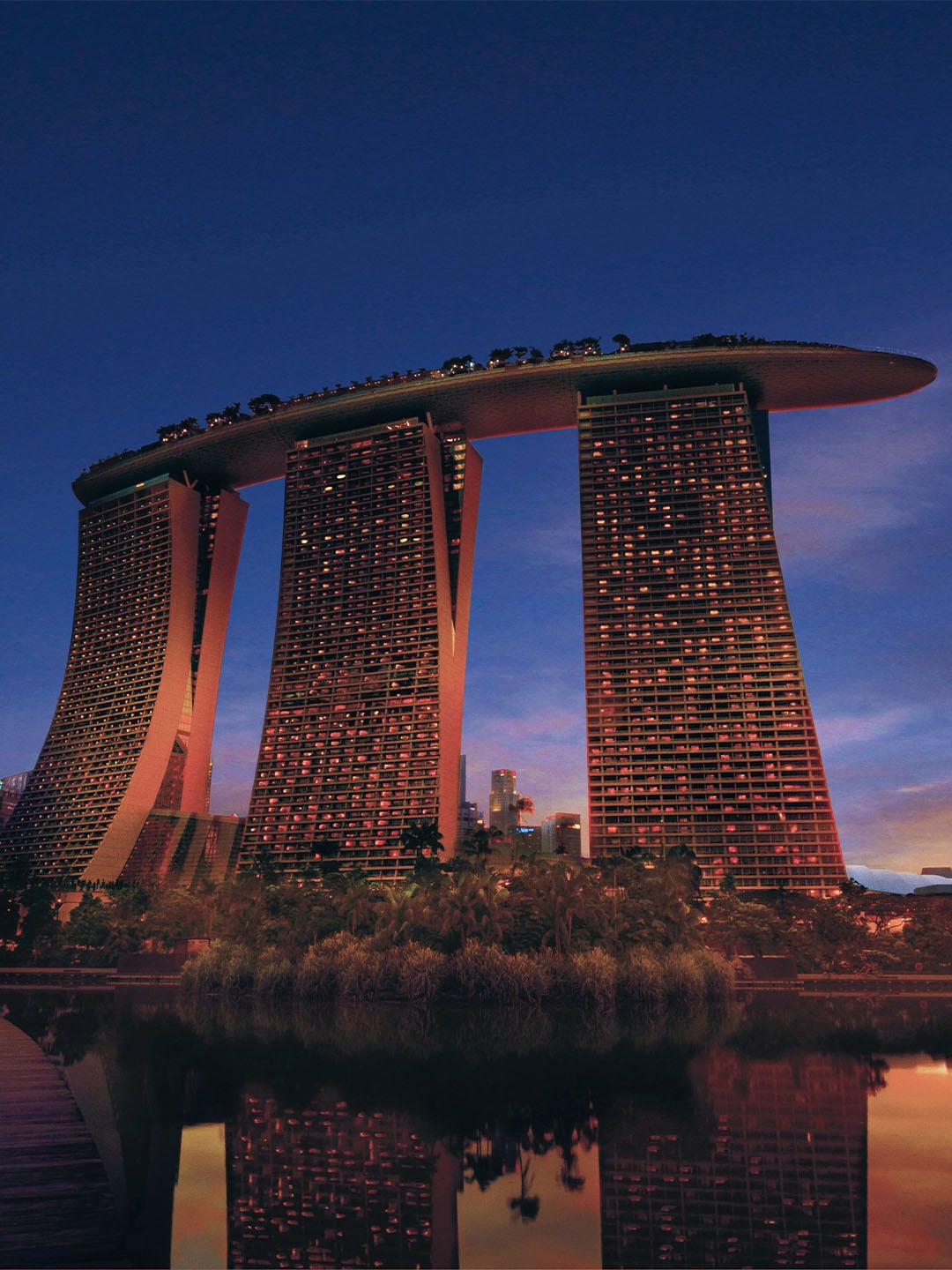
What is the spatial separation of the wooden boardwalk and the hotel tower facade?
114m

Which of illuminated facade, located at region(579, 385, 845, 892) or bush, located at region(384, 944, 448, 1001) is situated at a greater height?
illuminated facade, located at region(579, 385, 845, 892)

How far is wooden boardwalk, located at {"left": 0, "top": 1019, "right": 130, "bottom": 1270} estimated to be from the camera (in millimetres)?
21531

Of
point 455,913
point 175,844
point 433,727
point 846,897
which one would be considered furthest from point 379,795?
point 455,913

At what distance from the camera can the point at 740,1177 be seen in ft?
104

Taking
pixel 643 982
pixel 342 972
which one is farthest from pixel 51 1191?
pixel 643 982

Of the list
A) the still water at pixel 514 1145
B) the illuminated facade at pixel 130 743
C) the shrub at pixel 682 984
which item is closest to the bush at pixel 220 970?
the still water at pixel 514 1145

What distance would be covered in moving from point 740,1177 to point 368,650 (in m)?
149

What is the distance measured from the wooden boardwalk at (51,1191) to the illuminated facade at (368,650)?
12335 centimetres

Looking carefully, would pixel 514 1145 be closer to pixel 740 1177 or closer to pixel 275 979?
pixel 740 1177

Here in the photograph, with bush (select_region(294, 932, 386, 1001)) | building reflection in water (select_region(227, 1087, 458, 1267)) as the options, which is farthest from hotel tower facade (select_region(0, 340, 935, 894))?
building reflection in water (select_region(227, 1087, 458, 1267))

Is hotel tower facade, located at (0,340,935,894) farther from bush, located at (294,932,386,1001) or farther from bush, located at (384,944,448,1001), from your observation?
bush, located at (384,944,448,1001)

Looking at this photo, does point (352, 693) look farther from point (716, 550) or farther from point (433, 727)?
point (716, 550)

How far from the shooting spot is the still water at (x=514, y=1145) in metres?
26.0

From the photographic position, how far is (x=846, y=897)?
4665 inches
